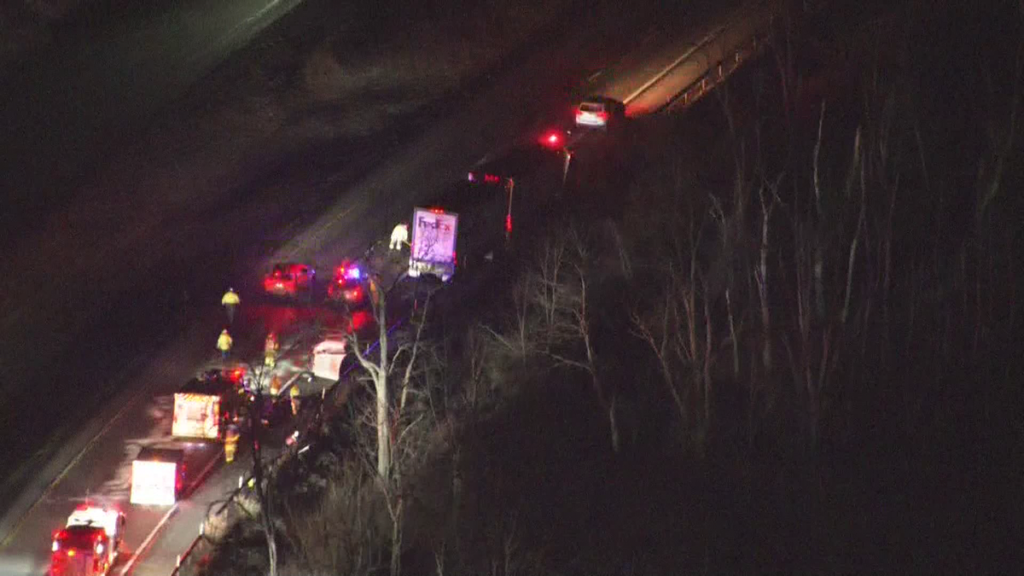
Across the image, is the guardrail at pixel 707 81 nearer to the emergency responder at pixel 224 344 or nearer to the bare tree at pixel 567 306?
the bare tree at pixel 567 306

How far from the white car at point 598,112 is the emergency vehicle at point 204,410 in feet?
72.4

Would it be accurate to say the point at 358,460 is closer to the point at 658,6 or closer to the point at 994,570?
the point at 994,570

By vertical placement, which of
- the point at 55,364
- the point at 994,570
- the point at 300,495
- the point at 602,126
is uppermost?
the point at 602,126

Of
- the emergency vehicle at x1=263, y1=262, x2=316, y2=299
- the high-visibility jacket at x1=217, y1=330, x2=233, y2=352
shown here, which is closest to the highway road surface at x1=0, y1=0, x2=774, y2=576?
the high-visibility jacket at x1=217, y1=330, x2=233, y2=352

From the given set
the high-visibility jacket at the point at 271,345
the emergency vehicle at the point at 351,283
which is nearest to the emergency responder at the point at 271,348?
the high-visibility jacket at the point at 271,345

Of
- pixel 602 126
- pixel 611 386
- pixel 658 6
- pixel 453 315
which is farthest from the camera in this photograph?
pixel 658 6

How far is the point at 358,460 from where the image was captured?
28.7 meters

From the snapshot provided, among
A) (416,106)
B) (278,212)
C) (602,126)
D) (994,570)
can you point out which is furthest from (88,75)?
(994,570)

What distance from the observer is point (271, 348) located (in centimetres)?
3456

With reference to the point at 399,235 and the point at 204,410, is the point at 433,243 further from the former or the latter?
the point at 204,410

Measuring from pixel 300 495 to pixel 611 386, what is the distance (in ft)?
32.7

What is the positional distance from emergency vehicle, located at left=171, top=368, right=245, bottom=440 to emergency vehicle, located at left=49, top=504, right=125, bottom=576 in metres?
5.10

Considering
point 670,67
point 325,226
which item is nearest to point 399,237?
point 325,226

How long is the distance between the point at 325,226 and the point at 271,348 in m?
11.2
